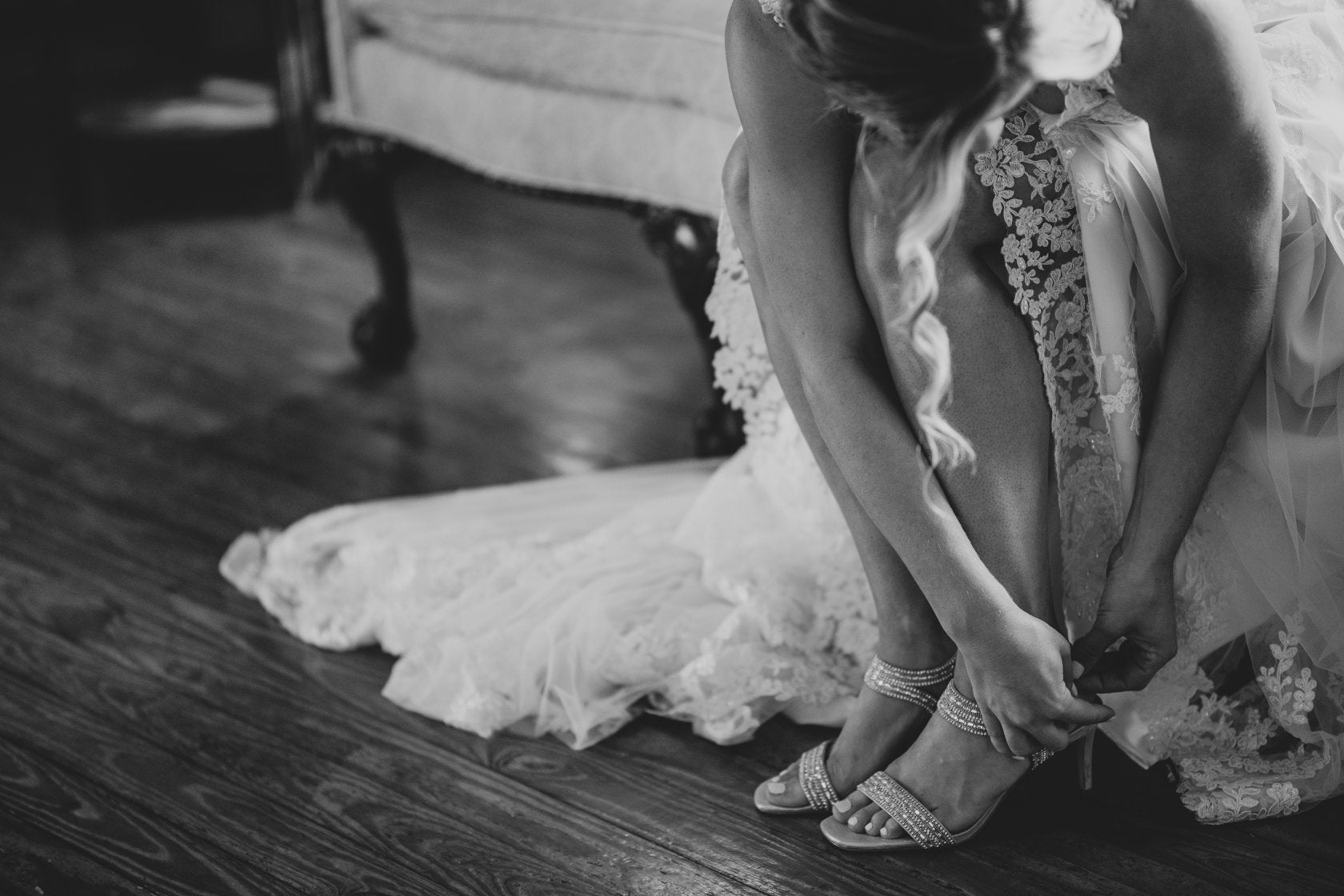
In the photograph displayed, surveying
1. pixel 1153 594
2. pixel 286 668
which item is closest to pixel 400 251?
pixel 286 668

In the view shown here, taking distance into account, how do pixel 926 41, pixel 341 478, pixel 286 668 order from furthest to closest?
pixel 341 478 < pixel 286 668 < pixel 926 41

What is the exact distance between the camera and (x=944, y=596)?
3.18 ft

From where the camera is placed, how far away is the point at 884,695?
109 cm

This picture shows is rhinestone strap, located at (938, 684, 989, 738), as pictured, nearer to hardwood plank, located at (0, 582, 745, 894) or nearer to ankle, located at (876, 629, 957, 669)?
ankle, located at (876, 629, 957, 669)

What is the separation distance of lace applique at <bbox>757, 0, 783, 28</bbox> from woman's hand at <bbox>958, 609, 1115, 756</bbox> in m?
0.46

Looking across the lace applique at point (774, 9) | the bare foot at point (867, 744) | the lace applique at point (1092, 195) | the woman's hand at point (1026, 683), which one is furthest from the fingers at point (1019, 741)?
the lace applique at point (774, 9)

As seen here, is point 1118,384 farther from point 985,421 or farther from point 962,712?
point 962,712

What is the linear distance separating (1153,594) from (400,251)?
1401mm

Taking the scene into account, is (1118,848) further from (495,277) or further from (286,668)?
(495,277)

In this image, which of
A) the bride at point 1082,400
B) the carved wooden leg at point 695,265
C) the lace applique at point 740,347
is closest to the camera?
the bride at point 1082,400

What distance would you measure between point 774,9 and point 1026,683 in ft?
1.72

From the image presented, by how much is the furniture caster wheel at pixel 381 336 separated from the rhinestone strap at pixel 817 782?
1183 mm

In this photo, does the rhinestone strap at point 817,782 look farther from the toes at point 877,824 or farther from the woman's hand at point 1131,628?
the woman's hand at point 1131,628

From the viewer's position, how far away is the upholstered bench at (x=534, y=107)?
5.16 feet
